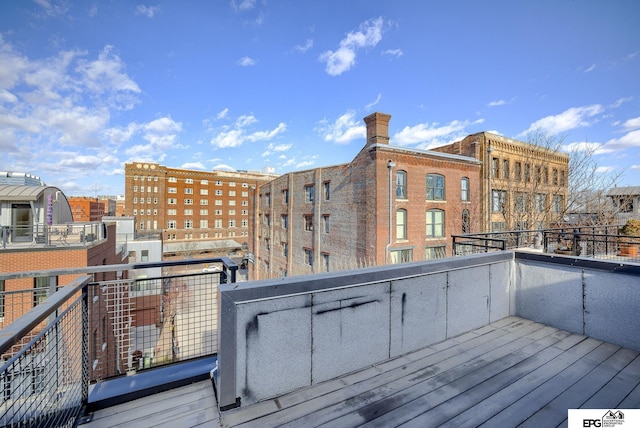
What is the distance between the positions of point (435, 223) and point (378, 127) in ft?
28.0

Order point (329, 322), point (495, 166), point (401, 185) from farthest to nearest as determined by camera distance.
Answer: point (495, 166) → point (401, 185) → point (329, 322)

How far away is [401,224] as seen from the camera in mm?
20172

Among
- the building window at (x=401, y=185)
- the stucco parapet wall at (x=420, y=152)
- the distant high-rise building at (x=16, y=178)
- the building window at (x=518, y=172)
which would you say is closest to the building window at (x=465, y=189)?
the stucco parapet wall at (x=420, y=152)

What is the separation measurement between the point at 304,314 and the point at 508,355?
9.71 ft

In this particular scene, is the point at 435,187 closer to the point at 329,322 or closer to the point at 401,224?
the point at 401,224

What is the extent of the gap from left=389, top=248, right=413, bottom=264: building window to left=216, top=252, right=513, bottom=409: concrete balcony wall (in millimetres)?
15155

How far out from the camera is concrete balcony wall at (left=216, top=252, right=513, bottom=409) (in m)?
2.74

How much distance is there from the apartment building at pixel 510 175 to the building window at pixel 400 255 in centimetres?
764

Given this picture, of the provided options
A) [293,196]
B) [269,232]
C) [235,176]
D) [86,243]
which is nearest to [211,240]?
[235,176]

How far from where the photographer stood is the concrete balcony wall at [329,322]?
8.99ft

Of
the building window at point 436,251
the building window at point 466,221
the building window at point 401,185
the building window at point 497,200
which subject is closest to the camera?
the building window at point 401,185

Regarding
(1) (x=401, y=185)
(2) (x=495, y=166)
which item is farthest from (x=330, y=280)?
(2) (x=495, y=166)

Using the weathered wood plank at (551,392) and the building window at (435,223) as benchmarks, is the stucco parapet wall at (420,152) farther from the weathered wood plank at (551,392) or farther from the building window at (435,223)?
the weathered wood plank at (551,392)

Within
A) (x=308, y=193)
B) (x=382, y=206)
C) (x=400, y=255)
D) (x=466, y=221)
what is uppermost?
(x=308, y=193)
